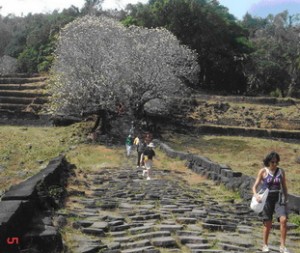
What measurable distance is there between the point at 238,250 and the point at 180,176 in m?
Answer: 10.7

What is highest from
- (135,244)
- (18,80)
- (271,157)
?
(18,80)

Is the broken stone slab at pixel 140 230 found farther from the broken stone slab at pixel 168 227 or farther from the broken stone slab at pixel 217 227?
the broken stone slab at pixel 217 227

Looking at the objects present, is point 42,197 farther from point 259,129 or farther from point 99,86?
point 259,129

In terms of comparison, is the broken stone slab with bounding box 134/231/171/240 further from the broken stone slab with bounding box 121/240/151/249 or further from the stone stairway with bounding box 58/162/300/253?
the broken stone slab with bounding box 121/240/151/249

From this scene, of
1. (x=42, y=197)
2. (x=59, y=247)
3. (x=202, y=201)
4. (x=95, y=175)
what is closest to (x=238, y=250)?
(x=59, y=247)

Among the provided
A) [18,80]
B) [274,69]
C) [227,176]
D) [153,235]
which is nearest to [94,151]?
[227,176]

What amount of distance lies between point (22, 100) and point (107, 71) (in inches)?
762

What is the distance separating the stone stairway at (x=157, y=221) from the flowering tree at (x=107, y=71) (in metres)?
17.8

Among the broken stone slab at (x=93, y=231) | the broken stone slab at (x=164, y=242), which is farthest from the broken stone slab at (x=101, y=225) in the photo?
the broken stone slab at (x=164, y=242)

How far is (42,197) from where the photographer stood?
31.6 feet

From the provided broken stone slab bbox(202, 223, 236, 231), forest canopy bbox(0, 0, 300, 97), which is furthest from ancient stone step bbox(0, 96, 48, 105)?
broken stone slab bbox(202, 223, 236, 231)

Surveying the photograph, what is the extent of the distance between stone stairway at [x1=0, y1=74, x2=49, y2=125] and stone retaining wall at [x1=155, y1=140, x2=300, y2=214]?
24.5 metres

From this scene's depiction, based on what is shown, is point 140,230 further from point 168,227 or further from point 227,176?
point 227,176

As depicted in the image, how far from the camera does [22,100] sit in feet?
162
